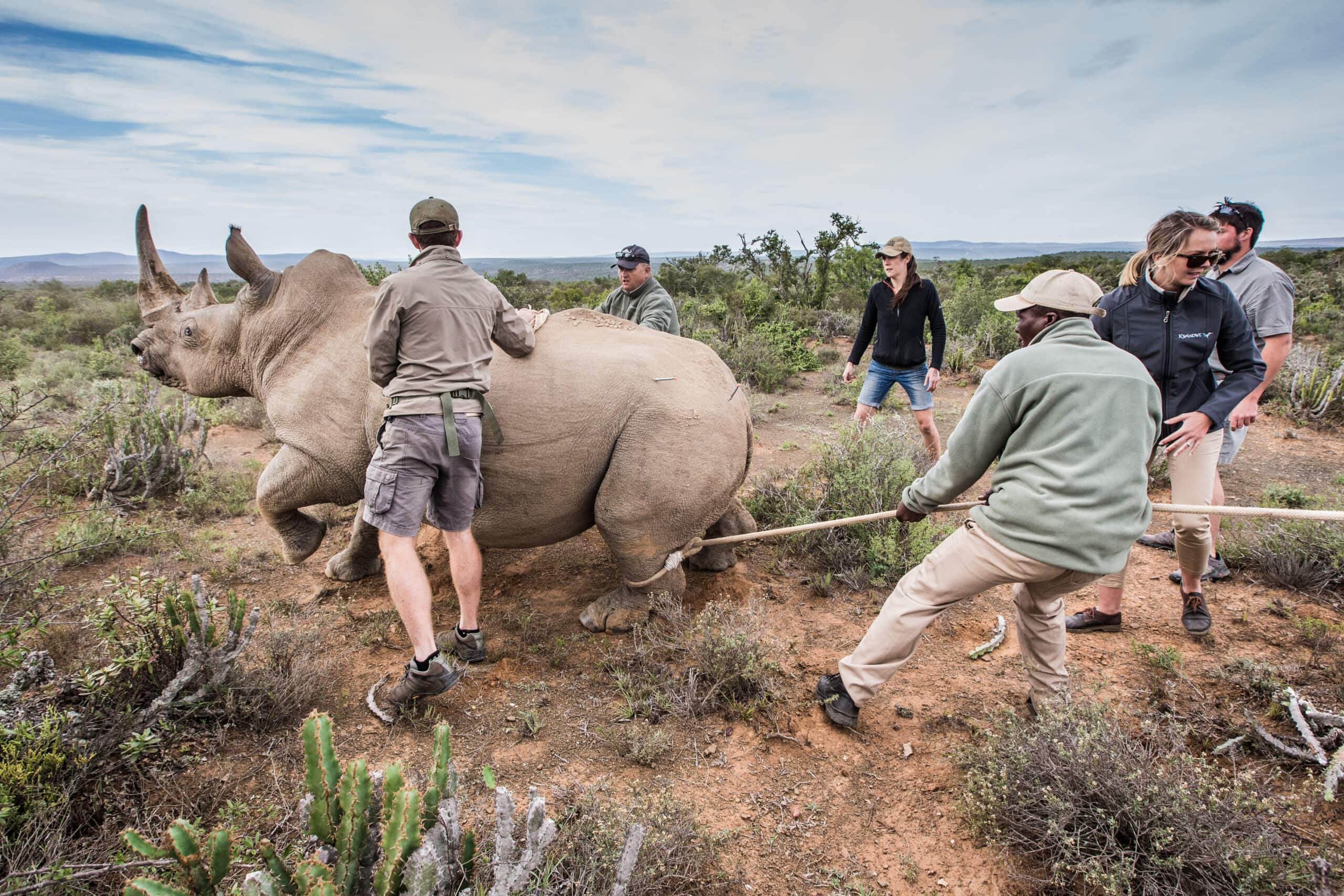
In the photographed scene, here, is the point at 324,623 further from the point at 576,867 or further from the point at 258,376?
the point at 576,867

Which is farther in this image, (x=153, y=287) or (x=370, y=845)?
(x=153, y=287)

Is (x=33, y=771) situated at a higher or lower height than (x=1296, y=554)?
higher

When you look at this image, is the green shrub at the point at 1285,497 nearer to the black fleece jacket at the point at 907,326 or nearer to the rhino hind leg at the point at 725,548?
the black fleece jacket at the point at 907,326

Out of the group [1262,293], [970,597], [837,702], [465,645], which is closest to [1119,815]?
[970,597]

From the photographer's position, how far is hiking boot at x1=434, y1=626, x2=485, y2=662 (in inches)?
144

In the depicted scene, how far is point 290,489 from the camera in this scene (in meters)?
3.85

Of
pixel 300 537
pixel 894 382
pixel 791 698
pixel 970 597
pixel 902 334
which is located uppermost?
pixel 902 334

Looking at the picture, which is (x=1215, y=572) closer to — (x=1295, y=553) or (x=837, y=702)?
(x=1295, y=553)

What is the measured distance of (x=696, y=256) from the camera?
78.9 ft

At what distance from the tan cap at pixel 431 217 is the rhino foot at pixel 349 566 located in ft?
7.62

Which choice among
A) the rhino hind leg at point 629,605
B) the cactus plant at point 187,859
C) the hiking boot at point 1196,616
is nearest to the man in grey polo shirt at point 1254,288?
the hiking boot at point 1196,616

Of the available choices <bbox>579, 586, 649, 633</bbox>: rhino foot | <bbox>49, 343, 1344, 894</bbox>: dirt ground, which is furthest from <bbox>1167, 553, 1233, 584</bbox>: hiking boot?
<bbox>579, 586, 649, 633</bbox>: rhino foot

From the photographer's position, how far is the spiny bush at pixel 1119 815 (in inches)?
85.7

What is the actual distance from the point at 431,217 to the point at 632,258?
2.58 meters
